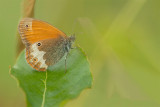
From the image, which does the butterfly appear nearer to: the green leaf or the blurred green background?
the green leaf

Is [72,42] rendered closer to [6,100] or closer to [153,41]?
[6,100]

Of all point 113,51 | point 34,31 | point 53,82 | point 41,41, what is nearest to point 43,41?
point 41,41

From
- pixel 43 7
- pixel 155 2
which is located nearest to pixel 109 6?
pixel 155 2

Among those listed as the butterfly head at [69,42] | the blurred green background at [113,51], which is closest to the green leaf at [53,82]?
the butterfly head at [69,42]

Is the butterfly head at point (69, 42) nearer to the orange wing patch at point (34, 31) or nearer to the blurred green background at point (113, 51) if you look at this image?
the orange wing patch at point (34, 31)

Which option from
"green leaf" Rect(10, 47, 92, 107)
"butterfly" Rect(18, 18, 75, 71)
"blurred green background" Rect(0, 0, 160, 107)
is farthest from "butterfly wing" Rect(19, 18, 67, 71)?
Result: "blurred green background" Rect(0, 0, 160, 107)

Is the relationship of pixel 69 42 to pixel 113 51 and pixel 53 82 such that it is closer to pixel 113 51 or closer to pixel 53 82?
pixel 113 51
